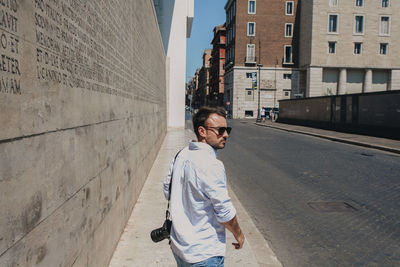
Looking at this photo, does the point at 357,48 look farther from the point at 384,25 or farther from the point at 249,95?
the point at 249,95

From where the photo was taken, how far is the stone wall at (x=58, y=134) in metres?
1.58

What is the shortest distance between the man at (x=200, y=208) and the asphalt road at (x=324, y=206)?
2161 mm

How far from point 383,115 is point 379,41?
134 feet

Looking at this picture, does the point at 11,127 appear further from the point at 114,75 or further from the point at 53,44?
the point at 114,75

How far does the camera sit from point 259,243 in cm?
434

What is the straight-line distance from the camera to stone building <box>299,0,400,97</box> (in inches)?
2077

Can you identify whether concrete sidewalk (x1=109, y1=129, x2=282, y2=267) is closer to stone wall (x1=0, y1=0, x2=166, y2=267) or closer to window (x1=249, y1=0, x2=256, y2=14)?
stone wall (x1=0, y1=0, x2=166, y2=267)

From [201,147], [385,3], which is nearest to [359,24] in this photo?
[385,3]

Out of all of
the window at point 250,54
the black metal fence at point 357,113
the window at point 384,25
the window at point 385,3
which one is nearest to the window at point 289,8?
the window at point 250,54

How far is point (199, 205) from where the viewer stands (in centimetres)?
208

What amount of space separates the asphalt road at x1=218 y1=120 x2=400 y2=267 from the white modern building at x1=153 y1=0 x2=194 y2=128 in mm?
15653

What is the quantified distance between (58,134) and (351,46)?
58.2 metres

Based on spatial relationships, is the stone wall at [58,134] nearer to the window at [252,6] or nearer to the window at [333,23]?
the window at [333,23]

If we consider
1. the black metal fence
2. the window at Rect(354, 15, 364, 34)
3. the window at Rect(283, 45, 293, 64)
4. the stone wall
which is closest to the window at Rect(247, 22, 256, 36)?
the window at Rect(283, 45, 293, 64)
